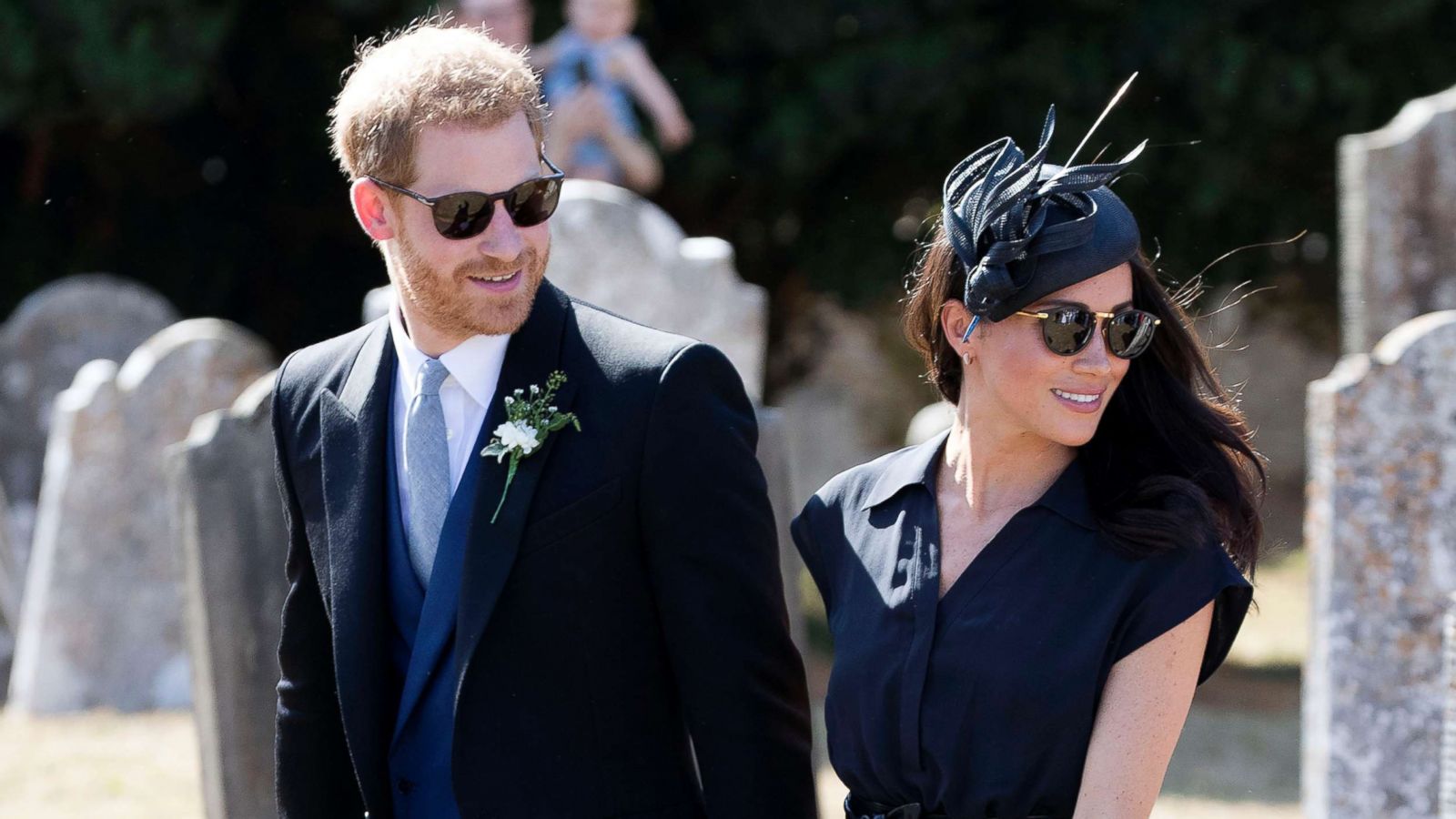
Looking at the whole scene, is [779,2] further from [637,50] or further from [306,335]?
[306,335]

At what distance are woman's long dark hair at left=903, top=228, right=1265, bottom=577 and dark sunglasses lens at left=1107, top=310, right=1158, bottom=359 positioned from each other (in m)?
0.08

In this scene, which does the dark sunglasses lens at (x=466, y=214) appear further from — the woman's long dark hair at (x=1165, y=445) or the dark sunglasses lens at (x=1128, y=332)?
the dark sunglasses lens at (x=1128, y=332)

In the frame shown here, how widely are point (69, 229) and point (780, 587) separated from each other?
34.1 ft

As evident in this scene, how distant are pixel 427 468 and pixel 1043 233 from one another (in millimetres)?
1021

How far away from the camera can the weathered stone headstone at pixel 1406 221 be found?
6004 millimetres

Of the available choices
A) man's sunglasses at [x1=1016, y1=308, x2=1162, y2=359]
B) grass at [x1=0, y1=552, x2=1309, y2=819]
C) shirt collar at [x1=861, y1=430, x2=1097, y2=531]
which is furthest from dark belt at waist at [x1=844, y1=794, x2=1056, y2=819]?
grass at [x1=0, y1=552, x2=1309, y2=819]

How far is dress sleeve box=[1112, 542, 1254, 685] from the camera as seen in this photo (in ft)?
8.19

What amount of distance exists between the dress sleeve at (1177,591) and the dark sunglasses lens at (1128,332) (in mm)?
317

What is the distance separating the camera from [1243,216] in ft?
36.8

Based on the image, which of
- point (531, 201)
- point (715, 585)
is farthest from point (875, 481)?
point (531, 201)

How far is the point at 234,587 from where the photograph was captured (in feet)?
14.3

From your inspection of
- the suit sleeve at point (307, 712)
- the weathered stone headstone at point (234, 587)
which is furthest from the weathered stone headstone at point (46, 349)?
the suit sleeve at point (307, 712)

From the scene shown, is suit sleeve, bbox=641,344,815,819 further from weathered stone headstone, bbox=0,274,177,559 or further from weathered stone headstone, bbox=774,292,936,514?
weathered stone headstone, bbox=774,292,936,514

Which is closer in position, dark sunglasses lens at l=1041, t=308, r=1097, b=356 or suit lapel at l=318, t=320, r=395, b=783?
dark sunglasses lens at l=1041, t=308, r=1097, b=356
